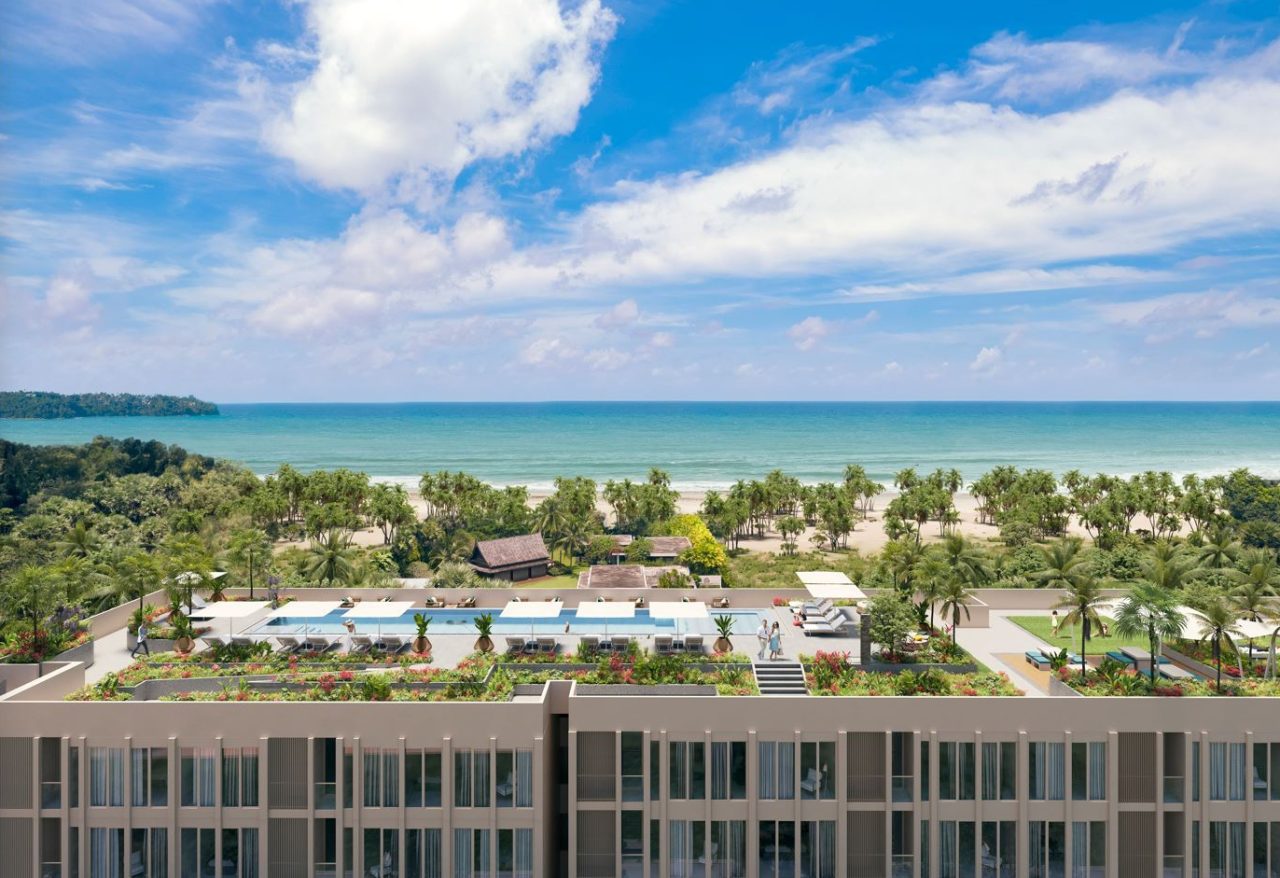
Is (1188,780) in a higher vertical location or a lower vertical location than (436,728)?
lower

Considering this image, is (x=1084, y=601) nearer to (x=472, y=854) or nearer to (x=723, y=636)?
(x=723, y=636)

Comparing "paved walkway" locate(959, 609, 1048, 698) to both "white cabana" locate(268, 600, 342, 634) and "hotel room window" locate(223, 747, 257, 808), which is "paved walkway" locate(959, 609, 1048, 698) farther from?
"white cabana" locate(268, 600, 342, 634)

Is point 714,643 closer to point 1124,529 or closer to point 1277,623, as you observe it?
point 1277,623

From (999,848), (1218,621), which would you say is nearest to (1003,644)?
(1218,621)

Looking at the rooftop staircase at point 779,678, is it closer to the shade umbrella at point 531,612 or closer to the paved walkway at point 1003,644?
the paved walkway at point 1003,644

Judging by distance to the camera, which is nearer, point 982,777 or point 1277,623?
point 982,777

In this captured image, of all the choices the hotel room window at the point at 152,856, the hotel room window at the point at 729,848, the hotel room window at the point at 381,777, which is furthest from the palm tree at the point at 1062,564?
the hotel room window at the point at 152,856

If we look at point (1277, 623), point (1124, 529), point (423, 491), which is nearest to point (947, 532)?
point (1124, 529)
